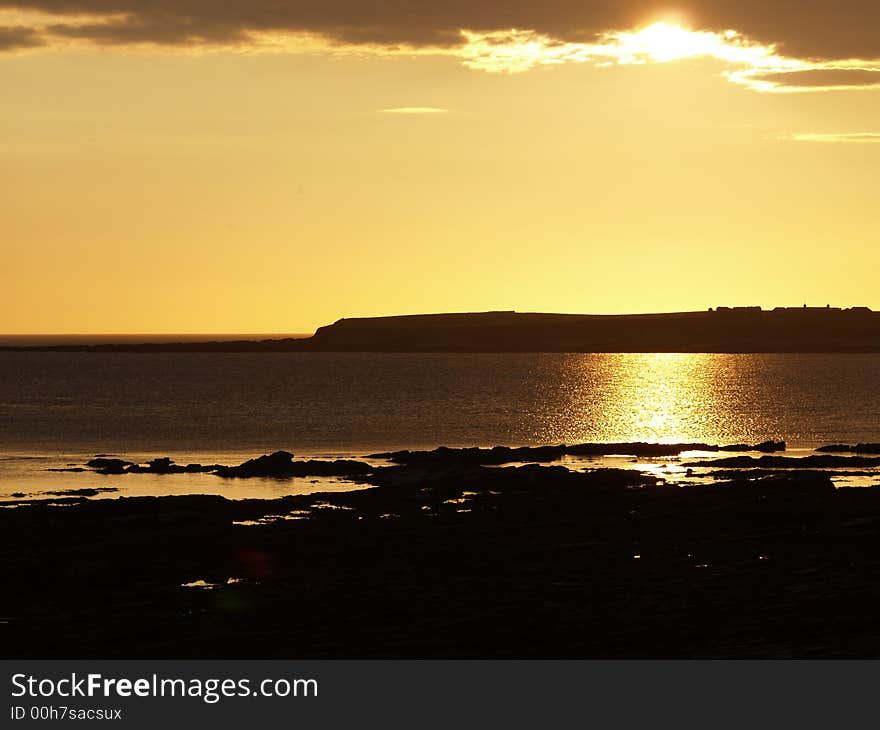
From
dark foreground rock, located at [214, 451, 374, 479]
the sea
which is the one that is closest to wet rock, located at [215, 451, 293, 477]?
dark foreground rock, located at [214, 451, 374, 479]

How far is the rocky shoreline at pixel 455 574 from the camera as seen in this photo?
85.3ft

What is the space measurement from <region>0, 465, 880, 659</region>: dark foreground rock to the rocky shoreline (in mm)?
80

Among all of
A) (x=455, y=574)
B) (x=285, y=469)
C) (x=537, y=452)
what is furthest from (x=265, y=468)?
(x=455, y=574)

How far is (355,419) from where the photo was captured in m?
110

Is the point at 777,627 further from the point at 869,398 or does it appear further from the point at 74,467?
the point at 869,398

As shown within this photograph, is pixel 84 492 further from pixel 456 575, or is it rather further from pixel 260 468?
pixel 456 575

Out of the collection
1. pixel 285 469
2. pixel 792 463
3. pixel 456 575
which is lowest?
pixel 456 575

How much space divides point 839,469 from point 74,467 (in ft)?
115

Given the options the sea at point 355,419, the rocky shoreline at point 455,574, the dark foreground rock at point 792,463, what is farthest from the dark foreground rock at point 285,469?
the dark foreground rock at point 792,463

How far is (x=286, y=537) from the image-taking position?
38.3 meters

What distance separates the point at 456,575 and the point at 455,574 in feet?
A: 0.42

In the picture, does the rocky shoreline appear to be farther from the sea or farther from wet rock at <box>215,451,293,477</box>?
wet rock at <box>215,451,293,477</box>

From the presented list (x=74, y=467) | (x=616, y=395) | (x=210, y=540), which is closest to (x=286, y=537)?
(x=210, y=540)

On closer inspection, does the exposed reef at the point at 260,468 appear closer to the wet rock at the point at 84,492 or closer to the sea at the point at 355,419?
the sea at the point at 355,419
